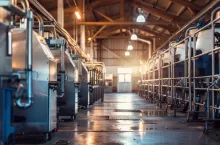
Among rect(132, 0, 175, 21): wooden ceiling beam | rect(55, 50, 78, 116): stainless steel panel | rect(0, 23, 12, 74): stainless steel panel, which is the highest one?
rect(132, 0, 175, 21): wooden ceiling beam

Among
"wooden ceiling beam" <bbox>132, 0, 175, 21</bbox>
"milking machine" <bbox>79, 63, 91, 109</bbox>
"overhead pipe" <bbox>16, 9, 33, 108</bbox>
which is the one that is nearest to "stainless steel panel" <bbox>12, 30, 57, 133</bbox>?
"overhead pipe" <bbox>16, 9, 33, 108</bbox>

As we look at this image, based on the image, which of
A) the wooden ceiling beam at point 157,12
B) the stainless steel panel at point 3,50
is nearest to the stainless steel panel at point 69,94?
the stainless steel panel at point 3,50

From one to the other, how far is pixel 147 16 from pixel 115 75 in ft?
38.7

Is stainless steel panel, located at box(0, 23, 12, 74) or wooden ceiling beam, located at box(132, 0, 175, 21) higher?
wooden ceiling beam, located at box(132, 0, 175, 21)

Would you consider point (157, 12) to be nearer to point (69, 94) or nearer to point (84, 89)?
point (84, 89)

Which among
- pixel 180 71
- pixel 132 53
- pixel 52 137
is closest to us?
pixel 52 137

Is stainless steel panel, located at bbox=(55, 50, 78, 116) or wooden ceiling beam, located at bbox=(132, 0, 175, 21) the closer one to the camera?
stainless steel panel, located at bbox=(55, 50, 78, 116)

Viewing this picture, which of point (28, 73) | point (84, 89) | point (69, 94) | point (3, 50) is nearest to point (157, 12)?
point (84, 89)

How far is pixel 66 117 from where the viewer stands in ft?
23.9

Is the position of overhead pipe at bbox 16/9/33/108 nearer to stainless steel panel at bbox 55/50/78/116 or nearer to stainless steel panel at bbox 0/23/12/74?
stainless steel panel at bbox 0/23/12/74

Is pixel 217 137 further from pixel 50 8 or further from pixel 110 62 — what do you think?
pixel 110 62

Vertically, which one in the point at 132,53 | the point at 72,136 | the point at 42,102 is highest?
the point at 132,53

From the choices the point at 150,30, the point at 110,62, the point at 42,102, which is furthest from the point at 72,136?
the point at 110,62

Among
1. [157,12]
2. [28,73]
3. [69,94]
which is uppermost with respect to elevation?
[157,12]
